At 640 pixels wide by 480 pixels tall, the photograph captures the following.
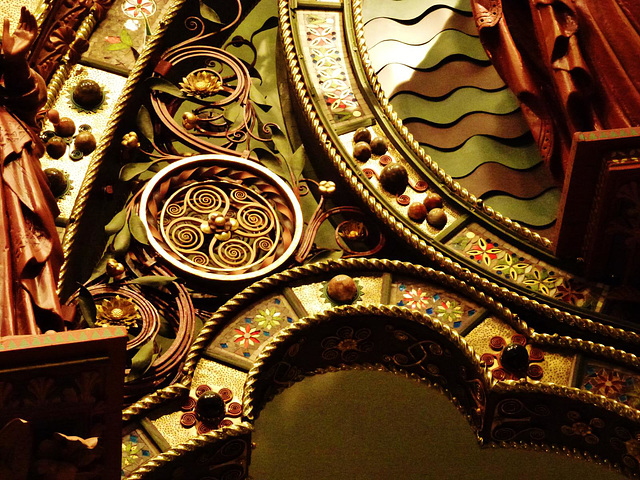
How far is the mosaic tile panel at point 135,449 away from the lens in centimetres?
317

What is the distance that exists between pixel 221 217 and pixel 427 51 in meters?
1.31

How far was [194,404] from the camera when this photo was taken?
10.9 feet

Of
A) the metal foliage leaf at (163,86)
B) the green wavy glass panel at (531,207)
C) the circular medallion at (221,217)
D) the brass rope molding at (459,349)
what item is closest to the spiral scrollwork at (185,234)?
the circular medallion at (221,217)

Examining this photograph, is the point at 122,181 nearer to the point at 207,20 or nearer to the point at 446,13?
the point at 207,20

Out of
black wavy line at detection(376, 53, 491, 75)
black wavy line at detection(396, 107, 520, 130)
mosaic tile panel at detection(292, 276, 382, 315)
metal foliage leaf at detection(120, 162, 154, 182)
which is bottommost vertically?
mosaic tile panel at detection(292, 276, 382, 315)

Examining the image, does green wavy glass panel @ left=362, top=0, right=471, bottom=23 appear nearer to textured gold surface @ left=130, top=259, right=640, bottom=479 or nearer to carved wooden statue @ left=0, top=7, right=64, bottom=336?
textured gold surface @ left=130, top=259, right=640, bottom=479

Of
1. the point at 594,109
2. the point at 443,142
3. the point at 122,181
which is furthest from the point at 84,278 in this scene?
the point at 594,109

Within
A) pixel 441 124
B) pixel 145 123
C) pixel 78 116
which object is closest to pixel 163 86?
pixel 145 123

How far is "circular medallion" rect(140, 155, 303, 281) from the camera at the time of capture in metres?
3.68

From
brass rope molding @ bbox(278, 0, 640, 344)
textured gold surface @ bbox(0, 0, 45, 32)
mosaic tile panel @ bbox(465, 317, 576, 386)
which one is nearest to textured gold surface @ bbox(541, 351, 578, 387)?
mosaic tile panel @ bbox(465, 317, 576, 386)

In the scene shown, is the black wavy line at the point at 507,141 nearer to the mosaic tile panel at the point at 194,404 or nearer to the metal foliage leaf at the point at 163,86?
the metal foliage leaf at the point at 163,86

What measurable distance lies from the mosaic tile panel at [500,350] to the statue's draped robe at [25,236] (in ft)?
4.43

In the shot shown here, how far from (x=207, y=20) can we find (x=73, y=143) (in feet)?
2.78

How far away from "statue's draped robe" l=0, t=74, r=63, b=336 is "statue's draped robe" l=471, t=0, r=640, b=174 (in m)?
1.71
